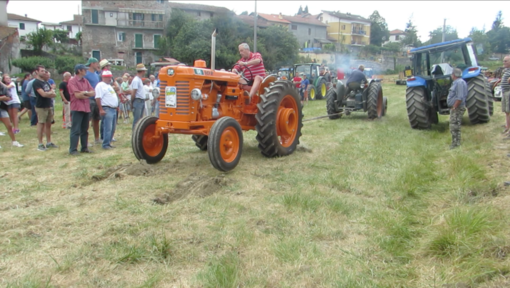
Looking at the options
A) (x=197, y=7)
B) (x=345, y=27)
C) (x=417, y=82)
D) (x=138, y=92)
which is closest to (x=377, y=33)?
(x=345, y=27)

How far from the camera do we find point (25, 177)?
543 centimetres

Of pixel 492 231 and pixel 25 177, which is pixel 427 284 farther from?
pixel 25 177

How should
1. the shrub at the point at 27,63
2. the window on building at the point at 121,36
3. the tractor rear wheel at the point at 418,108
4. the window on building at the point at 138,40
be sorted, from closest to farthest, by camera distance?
the tractor rear wheel at the point at 418,108 < the shrub at the point at 27,63 < the window on building at the point at 121,36 < the window on building at the point at 138,40

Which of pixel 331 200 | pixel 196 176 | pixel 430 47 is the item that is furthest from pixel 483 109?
pixel 196 176

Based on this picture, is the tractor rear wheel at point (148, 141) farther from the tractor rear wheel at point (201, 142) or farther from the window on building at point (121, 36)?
the window on building at point (121, 36)

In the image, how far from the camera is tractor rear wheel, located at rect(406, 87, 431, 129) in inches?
360

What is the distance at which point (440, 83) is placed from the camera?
925cm

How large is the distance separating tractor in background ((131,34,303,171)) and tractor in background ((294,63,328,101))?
1351cm

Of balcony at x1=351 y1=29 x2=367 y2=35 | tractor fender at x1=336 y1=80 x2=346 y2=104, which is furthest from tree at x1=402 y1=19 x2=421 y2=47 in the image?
tractor fender at x1=336 y1=80 x2=346 y2=104

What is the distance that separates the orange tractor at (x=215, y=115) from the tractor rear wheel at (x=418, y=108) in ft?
12.2

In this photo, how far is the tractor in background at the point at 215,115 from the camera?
5344 mm

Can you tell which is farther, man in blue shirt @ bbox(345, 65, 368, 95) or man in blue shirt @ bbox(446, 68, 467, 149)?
man in blue shirt @ bbox(345, 65, 368, 95)

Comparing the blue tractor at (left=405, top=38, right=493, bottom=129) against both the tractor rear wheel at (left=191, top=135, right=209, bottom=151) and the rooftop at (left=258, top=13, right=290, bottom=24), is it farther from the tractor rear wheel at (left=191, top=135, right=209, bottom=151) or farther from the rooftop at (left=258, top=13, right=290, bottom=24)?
the rooftop at (left=258, top=13, right=290, bottom=24)

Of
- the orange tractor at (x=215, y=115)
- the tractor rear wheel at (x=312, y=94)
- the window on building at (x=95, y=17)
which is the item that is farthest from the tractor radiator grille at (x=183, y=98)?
the window on building at (x=95, y=17)
